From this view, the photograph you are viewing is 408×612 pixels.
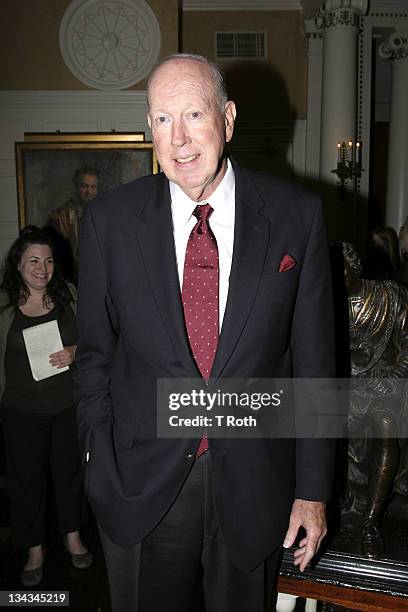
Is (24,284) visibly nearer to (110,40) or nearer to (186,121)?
(186,121)

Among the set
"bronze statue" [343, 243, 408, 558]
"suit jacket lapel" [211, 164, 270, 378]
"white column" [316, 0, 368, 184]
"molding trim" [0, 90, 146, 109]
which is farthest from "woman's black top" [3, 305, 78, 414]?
"white column" [316, 0, 368, 184]

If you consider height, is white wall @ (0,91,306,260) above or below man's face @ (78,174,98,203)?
above

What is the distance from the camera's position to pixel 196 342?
1.71 metres

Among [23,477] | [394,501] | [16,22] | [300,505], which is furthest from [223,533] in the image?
[16,22]

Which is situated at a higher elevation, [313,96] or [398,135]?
[313,96]

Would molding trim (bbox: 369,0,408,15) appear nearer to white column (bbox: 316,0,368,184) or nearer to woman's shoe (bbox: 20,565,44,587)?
white column (bbox: 316,0,368,184)

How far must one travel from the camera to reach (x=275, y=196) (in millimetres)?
1789

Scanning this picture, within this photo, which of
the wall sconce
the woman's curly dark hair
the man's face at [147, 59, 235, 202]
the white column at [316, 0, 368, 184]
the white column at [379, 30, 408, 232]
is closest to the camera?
the man's face at [147, 59, 235, 202]

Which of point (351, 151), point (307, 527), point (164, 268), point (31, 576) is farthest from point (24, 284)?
point (351, 151)

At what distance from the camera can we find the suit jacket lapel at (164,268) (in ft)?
5.42

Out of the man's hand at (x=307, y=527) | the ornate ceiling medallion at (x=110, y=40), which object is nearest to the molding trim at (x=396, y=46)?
the ornate ceiling medallion at (x=110, y=40)

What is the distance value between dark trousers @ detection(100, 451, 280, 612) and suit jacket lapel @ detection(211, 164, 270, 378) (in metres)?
0.35

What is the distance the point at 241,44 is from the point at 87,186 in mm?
3818

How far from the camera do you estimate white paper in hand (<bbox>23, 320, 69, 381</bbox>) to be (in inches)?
136
